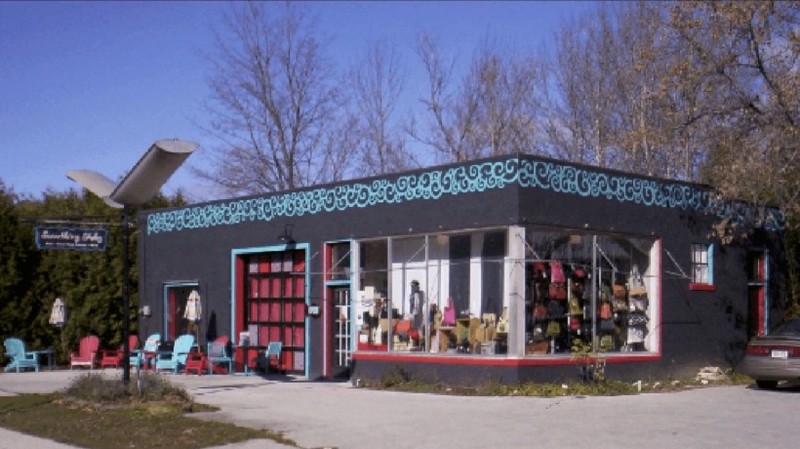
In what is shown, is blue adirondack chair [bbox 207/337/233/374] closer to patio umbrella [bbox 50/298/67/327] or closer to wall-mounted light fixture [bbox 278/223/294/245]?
wall-mounted light fixture [bbox 278/223/294/245]

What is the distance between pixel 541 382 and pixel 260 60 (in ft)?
79.4

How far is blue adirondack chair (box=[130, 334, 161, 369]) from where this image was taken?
80.0ft

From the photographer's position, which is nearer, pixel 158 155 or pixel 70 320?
pixel 158 155

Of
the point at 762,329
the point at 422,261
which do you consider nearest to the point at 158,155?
the point at 422,261

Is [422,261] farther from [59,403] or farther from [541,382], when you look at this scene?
[59,403]

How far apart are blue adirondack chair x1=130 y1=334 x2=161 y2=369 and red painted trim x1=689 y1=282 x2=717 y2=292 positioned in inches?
491

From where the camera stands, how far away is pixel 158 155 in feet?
50.9

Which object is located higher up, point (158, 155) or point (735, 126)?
point (735, 126)

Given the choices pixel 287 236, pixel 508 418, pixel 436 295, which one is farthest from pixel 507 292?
pixel 287 236

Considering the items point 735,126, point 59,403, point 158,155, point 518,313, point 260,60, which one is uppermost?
point 260,60

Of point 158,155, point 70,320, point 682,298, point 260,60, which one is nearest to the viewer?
point 158,155

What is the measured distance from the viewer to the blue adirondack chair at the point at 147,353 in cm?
2438

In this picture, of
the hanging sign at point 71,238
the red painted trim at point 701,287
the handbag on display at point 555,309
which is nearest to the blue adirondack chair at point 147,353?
the hanging sign at point 71,238

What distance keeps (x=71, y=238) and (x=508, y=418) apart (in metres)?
10.3
